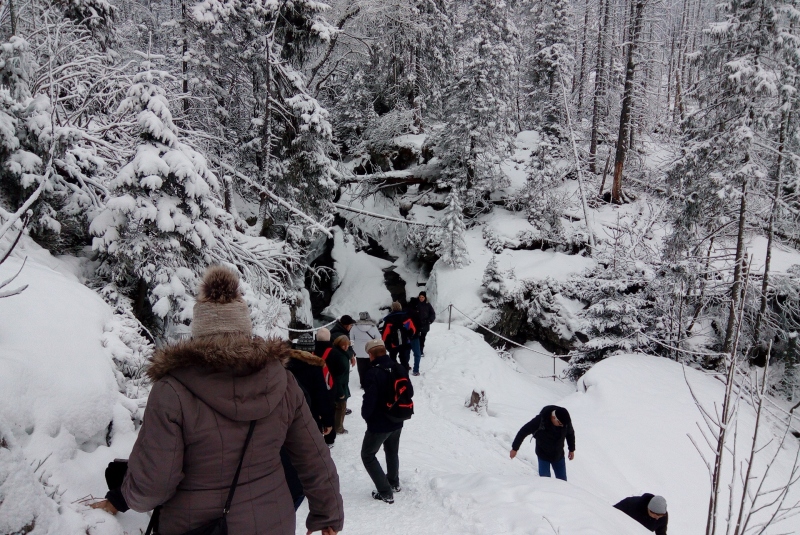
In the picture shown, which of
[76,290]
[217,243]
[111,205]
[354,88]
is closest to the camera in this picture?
[76,290]

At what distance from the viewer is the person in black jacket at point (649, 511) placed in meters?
5.22

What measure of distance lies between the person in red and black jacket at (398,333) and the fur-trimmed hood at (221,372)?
7.61 meters

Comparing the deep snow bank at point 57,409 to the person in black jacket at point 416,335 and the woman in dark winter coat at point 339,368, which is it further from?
the person in black jacket at point 416,335

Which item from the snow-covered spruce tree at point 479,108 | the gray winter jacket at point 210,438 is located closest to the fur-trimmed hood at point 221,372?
the gray winter jacket at point 210,438

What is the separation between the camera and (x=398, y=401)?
464 centimetres

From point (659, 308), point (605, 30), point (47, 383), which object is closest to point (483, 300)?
point (659, 308)

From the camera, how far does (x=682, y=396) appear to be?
10398mm

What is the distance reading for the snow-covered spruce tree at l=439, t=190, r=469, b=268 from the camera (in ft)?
61.6

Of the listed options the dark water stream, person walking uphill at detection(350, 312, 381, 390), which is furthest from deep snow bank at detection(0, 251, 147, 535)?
the dark water stream

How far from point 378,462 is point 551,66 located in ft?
80.6

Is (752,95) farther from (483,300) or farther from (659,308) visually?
(483,300)

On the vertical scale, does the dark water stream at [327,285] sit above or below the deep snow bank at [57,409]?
below

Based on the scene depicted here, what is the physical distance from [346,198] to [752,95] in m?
17.3

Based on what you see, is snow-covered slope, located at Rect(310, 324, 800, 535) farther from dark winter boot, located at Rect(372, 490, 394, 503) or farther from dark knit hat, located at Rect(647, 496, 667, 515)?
dark knit hat, located at Rect(647, 496, 667, 515)
